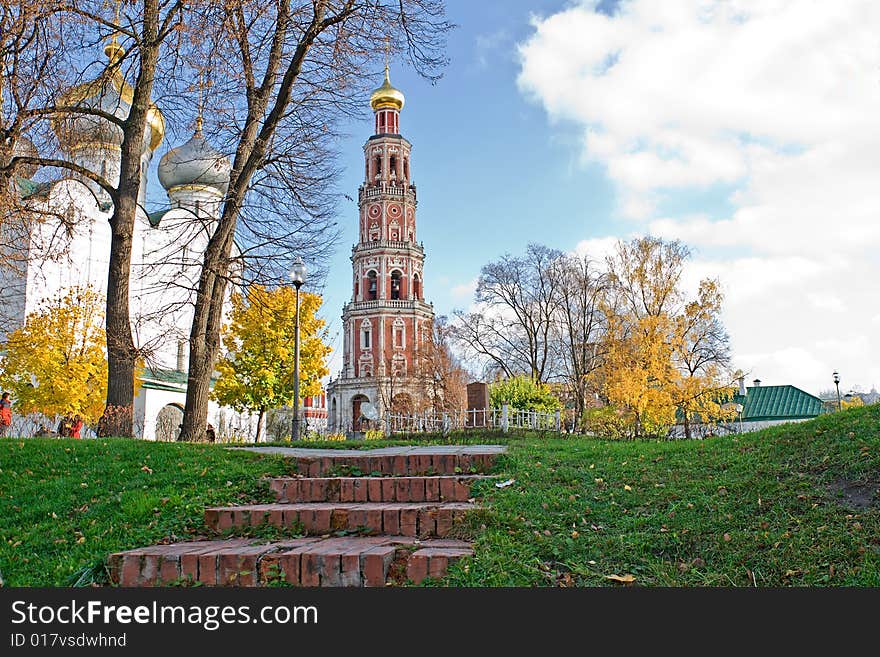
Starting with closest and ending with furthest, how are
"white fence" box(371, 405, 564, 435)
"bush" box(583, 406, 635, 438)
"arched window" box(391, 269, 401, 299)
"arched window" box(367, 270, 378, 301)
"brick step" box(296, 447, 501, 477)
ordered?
"brick step" box(296, 447, 501, 477) < "white fence" box(371, 405, 564, 435) < "bush" box(583, 406, 635, 438) < "arched window" box(391, 269, 401, 299) < "arched window" box(367, 270, 378, 301)

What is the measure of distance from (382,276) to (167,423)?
26.1 meters

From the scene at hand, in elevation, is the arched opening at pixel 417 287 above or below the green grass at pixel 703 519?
above

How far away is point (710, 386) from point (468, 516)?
67.9 ft

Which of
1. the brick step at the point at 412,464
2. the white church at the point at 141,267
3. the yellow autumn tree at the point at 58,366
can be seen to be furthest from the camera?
the yellow autumn tree at the point at 58,366

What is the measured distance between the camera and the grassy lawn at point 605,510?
382cm

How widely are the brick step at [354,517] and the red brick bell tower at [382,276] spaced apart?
156 ft

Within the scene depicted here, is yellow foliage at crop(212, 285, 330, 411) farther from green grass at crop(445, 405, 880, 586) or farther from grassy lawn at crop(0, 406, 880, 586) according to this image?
green grass at crop(445, 405, 880, 586)

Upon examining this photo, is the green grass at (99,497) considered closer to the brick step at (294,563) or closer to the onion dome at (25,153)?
the brick step at (294,563)

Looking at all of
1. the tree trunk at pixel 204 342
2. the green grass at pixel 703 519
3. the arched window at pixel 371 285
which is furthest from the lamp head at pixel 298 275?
the arched window at pixel 371 285

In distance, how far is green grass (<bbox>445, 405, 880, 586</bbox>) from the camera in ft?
12.3

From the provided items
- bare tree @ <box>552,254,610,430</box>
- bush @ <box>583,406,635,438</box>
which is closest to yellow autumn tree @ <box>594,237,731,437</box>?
bush @ <box>583,406,635,438</box>

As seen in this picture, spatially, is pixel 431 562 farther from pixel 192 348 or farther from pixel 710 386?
pixel 710 386

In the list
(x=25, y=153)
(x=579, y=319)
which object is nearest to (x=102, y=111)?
(x=25, y=153)

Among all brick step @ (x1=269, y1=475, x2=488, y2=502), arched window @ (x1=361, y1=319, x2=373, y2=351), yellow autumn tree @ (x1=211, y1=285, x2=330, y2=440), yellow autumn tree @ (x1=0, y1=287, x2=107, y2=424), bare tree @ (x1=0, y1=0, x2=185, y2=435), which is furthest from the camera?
arched window @ (x1=361, y1=319, x2=373, y2=351)
